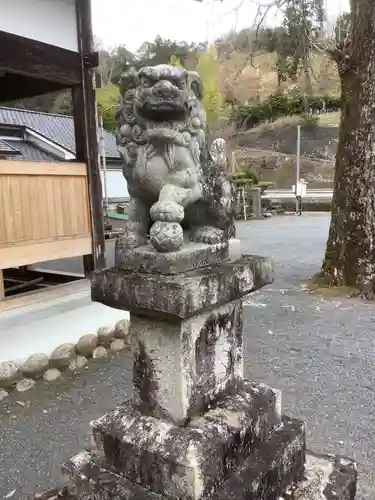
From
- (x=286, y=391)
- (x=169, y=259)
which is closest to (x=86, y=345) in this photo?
(x=286, y=391)

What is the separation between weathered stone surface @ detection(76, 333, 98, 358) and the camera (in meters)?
4.51

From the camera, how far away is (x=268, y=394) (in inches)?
84.0

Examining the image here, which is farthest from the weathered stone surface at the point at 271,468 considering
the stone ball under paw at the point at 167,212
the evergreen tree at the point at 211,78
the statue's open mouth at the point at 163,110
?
the evergreen tree at the point at 211,78

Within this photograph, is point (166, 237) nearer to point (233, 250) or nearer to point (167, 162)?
point (167, 162)

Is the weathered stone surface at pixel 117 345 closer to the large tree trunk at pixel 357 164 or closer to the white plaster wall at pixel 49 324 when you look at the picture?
the white plaster wall at pixel 49 324

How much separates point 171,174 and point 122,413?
3.47ft

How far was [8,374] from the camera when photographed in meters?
3.87

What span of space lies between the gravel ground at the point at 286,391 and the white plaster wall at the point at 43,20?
126 inches

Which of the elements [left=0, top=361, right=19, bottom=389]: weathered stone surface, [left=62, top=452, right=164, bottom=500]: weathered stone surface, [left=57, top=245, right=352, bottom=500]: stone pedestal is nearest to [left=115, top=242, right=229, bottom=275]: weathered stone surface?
[left=57, top=245, right=352, bottom=500]: stone pedestal

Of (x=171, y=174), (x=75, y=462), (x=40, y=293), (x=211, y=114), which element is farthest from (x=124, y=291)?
(x=211, y=114)

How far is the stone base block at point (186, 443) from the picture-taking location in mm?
1673

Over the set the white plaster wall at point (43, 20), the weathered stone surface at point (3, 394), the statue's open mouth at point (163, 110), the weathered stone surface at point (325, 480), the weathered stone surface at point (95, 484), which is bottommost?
the weathered stone surface at point (3, 394)

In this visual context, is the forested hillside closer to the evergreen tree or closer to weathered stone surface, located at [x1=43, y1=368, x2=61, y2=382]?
the evergreen tree

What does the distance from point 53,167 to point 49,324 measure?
1.52 m
